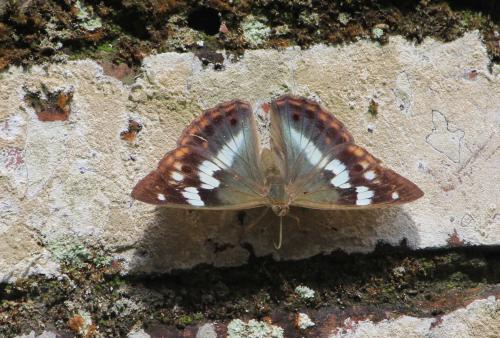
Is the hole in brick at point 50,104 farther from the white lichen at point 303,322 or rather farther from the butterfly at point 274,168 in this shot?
the white lichen at point 303,322

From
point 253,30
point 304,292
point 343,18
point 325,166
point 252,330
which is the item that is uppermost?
point 343,18

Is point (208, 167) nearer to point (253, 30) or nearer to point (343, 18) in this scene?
point (253, 30)

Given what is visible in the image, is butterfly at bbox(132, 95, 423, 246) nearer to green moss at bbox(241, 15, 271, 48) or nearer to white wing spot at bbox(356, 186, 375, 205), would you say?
white wing spot at bbox(356, 186, 375, 205)

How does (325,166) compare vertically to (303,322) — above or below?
above

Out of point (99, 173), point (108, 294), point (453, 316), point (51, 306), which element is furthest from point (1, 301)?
point (453, 316)

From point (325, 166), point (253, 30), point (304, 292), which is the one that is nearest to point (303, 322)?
point (304, 292)

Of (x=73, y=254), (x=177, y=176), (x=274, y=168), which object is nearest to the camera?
(x=73, y=254)
